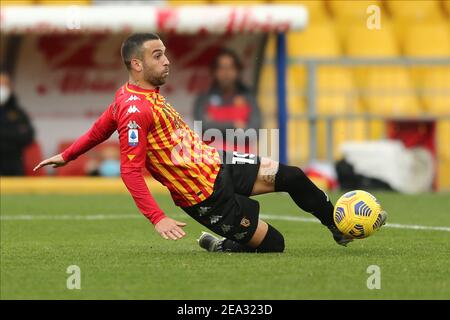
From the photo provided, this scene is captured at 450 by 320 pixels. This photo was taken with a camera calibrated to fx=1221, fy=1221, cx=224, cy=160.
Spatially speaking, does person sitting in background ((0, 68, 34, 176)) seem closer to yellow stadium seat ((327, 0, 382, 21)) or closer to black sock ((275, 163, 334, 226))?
yellow stadium seat ((327, 0, 382, 21))

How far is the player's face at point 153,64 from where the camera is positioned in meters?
7.46

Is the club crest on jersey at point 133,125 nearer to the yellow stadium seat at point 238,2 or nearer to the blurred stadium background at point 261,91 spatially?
the blurred stadium background at point 261,91

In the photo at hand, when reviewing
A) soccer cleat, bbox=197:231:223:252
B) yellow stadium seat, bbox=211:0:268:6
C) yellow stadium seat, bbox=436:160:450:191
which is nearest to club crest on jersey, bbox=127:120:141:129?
soccer cleat, bbox=197:231:223:252

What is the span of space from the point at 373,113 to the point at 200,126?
3.32 meters

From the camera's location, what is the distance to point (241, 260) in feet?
24.0

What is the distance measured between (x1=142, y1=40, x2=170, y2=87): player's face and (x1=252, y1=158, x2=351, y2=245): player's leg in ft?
2.87

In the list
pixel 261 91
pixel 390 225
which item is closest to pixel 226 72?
pixel 261 91

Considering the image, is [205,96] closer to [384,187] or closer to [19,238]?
[384,187]

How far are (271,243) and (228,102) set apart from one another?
8135 millimetres

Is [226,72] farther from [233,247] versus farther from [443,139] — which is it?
[233,247]

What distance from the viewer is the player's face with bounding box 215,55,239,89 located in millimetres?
15297

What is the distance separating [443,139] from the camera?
683 inches

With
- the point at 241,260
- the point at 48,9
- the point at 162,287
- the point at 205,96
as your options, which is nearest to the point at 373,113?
the point at 205,96

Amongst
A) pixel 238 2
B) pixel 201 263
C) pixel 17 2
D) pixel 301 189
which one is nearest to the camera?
pixel 201 263
